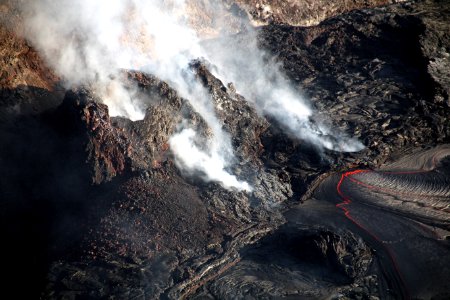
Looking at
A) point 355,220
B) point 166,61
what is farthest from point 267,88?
point 355,220

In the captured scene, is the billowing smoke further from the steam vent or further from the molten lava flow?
the molten lava flow

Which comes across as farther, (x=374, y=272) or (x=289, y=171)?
(x=289, y=171)

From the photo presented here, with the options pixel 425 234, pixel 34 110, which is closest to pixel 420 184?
pixel 425 234

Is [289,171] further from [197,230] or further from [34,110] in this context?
[34,110]

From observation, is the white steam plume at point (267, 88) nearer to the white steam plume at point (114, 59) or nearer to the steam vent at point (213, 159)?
the steam vent at point (213, 159)

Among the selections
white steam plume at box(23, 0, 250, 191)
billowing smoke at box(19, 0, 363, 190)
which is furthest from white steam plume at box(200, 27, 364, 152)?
white steam plume at box(23, 0, 250, 191)

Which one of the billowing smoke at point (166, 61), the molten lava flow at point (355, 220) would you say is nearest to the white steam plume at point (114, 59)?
the billowing smoke at point (166, 61)
